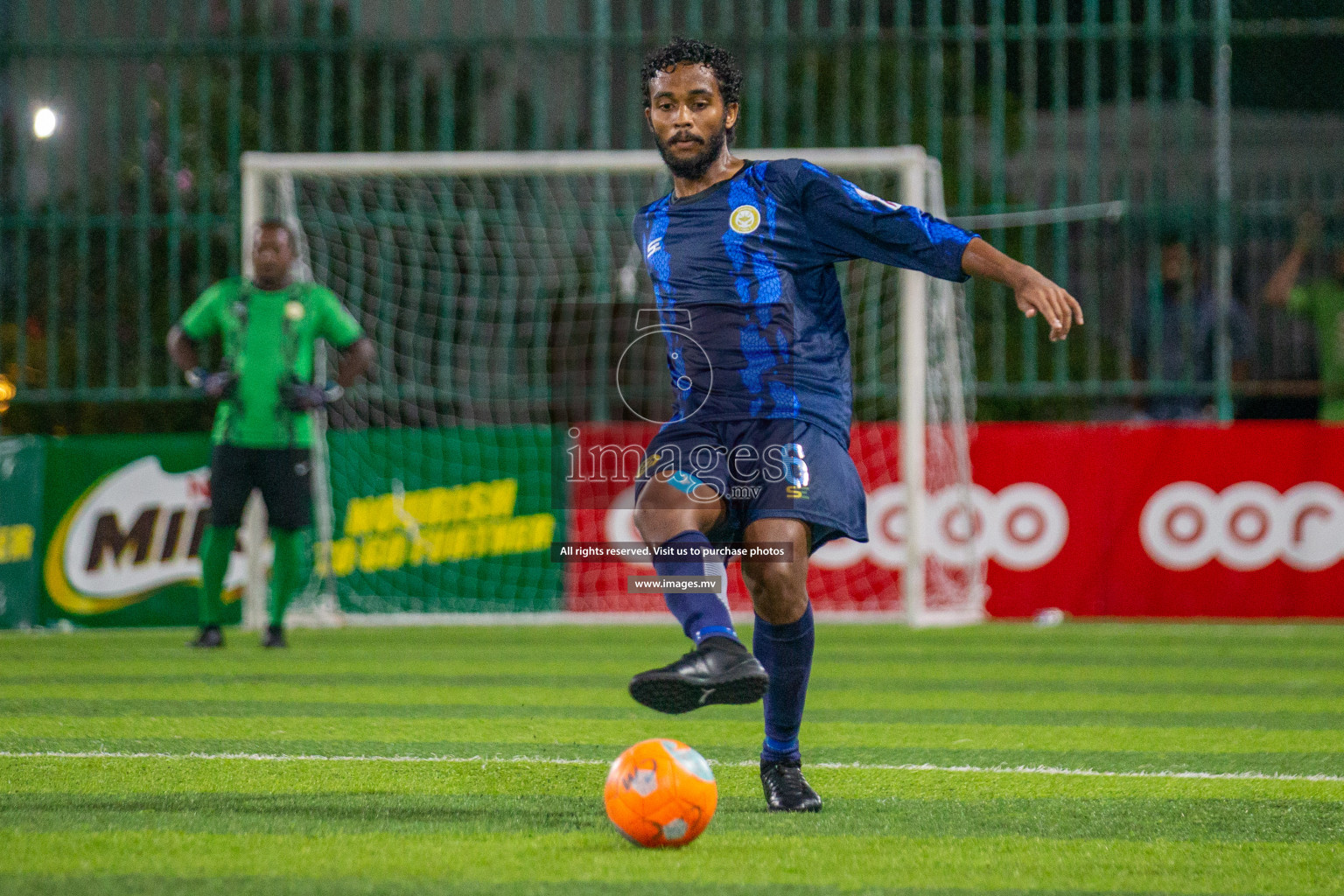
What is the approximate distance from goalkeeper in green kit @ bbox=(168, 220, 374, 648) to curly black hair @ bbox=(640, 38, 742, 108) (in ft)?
15.5

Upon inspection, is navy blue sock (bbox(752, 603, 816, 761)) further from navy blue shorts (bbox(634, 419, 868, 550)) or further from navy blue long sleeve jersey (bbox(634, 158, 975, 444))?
navy blue long sleeve jersey (bbox(634, 158, 975, 444))

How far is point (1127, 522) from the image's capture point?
10766mm

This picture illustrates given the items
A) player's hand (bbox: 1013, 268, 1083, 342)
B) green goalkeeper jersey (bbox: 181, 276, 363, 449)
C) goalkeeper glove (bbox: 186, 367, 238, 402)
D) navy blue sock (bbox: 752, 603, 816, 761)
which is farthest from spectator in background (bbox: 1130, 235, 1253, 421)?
player's hand (bbox: 1013, 268, 1083, 342)

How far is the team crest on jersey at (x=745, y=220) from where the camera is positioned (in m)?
4.23

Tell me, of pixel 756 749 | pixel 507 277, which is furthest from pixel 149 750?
pixel 507 277

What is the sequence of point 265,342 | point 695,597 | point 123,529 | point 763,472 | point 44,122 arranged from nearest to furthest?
point 695,597
point 763,472
point 265,342
point 123,529
point 44,122

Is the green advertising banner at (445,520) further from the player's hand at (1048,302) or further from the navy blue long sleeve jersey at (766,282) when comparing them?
the player's hand at (1048,302)

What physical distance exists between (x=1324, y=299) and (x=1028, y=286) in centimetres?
842

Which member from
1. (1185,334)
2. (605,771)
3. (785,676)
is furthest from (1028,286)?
(1185,334)

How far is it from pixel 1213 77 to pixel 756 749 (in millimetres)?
8165

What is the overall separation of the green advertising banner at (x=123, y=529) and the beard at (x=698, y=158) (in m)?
6.51

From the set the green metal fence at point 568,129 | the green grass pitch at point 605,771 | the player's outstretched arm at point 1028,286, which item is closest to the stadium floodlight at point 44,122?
the green metal fence at point 568,129

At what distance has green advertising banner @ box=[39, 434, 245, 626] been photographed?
1017 centimetres

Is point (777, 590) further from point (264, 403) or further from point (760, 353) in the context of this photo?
point (264, 403)
